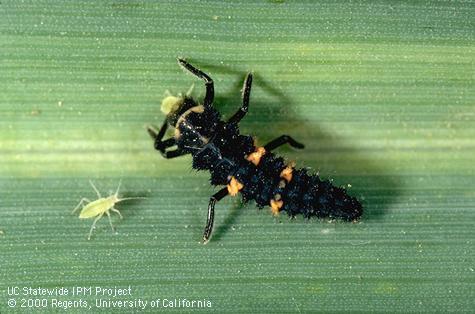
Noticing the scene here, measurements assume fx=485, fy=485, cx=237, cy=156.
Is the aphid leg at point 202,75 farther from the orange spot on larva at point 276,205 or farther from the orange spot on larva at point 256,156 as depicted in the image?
the orange spot on larva at point 276,205

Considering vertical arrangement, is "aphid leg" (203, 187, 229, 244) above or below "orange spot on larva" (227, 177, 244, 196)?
below

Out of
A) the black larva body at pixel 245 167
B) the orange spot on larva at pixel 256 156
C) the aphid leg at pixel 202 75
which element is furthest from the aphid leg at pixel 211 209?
the aphid leg at pixel 202 75

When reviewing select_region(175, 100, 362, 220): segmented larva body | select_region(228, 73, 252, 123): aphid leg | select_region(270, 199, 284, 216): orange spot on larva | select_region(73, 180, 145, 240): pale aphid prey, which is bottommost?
select_region(73, 180, 145, 240): pale aphid prey

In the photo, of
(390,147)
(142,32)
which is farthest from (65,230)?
(390,147)

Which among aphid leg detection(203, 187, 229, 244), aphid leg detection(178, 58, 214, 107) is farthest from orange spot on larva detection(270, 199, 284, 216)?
aphid leg detection(178, 58, 214, 107)

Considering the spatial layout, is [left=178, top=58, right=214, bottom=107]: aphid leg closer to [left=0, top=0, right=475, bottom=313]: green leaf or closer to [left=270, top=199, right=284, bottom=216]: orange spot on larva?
[left=0, top=0, right=475, bottom=313]: green leaf

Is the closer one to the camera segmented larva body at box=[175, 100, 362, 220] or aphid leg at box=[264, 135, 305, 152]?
segmented larva body at box=[175, 100, 362, 220]
